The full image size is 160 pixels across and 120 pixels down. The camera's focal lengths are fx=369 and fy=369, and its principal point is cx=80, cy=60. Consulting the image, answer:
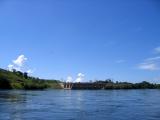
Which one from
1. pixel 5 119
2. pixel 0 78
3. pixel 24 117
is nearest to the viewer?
pixel 5 119

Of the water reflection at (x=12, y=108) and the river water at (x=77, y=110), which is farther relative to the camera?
the river water at (x=77, y=110)

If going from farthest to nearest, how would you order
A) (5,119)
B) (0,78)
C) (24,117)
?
(0,78), (24,117), (5,119)

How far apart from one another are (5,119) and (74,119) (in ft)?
24.5

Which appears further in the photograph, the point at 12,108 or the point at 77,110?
the point at 12,108

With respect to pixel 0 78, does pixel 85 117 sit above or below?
below

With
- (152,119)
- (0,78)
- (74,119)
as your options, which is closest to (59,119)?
(74,119)

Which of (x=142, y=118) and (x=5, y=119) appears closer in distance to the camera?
(x=5, y=119)

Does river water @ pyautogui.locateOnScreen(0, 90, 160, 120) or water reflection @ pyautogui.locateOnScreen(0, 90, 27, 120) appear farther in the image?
river water @ pyautogui.locateOnScreen(0, 90, 160, 120)

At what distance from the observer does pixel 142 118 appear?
141ft

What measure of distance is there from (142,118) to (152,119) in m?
1.25

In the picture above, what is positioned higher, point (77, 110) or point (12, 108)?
point (12, 108)

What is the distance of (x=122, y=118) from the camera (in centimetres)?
4256

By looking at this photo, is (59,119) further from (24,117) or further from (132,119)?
(132,119)

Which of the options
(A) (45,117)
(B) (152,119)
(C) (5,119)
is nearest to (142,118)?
(B) (152,119)
